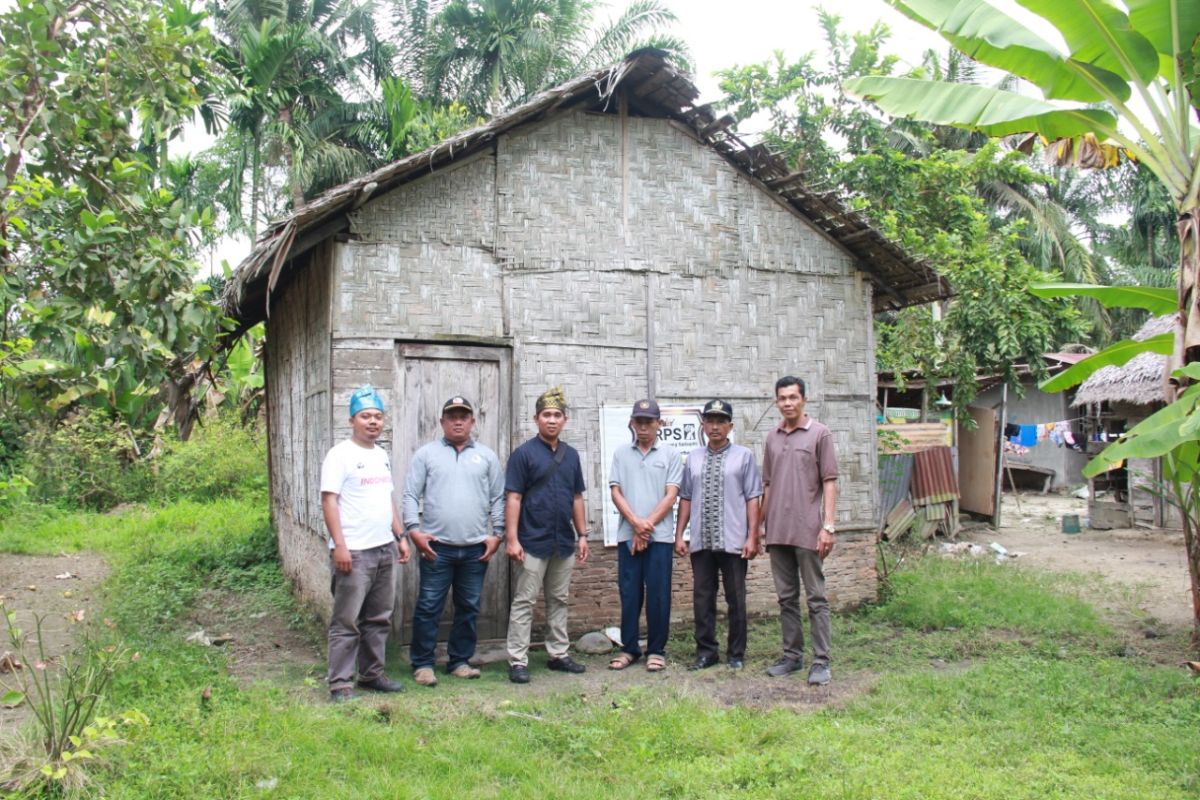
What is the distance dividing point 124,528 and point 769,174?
1020 cm

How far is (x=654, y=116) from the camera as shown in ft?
23.5

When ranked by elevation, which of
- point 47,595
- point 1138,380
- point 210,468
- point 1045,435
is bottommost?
point 47,595

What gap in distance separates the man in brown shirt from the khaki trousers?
133 cm

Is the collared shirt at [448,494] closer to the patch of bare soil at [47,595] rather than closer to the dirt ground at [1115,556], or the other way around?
the patch of bare soil at [47,595]

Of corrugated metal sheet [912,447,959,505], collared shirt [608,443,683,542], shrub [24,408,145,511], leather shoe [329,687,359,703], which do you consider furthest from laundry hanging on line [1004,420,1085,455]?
shrub [24,408,145,511]

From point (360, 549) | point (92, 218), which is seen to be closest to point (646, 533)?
point (360, 549)

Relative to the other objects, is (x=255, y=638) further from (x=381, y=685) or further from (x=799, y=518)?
(x=799, y=518)

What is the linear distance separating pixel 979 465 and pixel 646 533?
34.1ft

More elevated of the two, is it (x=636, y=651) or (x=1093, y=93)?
(x=1093, y=93)

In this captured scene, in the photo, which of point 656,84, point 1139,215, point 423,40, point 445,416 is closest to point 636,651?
point 445,416

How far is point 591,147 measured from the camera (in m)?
6.89

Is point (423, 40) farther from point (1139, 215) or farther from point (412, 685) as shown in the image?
point (1139, 215)

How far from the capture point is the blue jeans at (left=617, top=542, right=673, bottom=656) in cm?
610

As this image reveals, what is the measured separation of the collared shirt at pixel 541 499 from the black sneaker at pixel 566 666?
0.69 metres
